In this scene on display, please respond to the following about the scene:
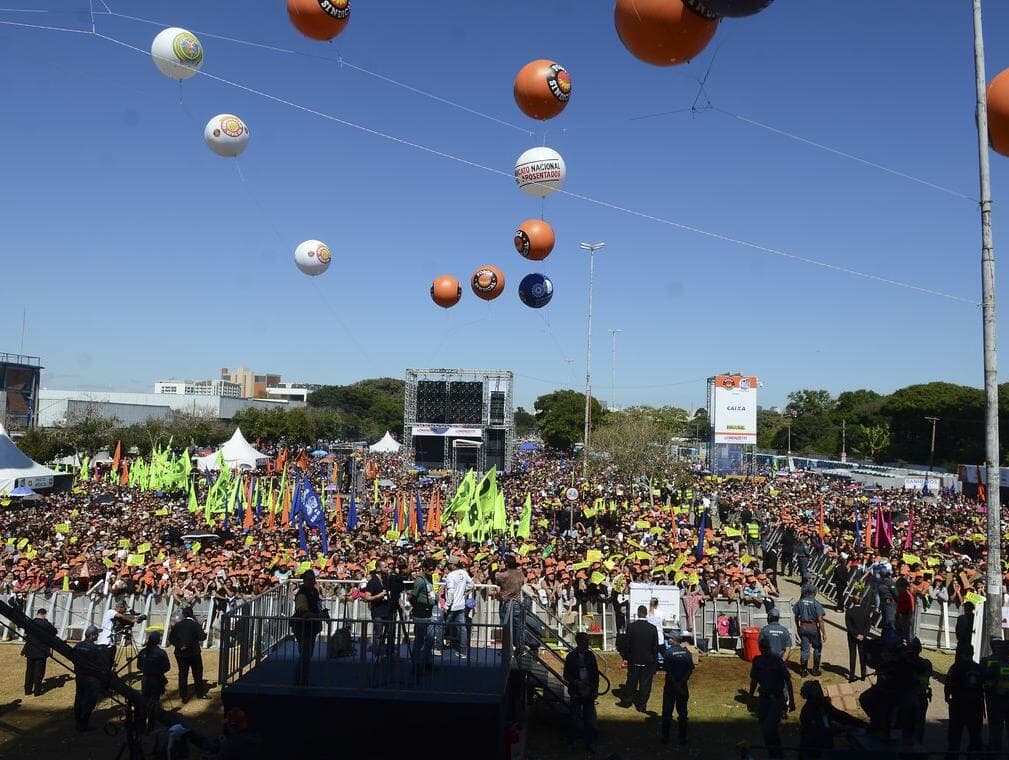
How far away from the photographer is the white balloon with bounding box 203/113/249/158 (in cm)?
1391

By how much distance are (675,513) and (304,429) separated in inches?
2437

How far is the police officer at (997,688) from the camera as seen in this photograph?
806 centimetres

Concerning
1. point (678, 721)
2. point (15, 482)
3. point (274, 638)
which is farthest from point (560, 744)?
point (15, 482)

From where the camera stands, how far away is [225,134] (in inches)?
549

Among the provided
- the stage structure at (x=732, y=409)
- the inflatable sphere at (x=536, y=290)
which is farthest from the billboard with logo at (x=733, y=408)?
the inflatable sphere at (x=536, y=290)

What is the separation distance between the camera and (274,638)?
9664mm

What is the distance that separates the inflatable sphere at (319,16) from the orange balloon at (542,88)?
270 cm

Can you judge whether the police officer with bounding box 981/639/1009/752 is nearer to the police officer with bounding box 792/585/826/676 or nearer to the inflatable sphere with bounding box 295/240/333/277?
the police officer with bounding box 792/585/826/676

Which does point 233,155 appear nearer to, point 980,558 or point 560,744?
point 560,744

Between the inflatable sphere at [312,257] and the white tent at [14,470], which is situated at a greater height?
the inflatable sphere at [312,257]

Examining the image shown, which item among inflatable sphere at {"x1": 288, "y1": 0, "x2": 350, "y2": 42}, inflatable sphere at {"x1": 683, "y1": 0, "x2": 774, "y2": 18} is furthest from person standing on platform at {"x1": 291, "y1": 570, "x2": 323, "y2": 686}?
inflatable sphere at {"x1": 288, "y1": 0, "x2": 350, "y2": 42}

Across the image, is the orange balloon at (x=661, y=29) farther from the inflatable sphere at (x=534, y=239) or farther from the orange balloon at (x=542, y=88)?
the inflatable sphere at (x=534, y=239)

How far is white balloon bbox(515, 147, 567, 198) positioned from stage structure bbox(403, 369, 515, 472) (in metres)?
42.9

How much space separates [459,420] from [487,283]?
3996cm
